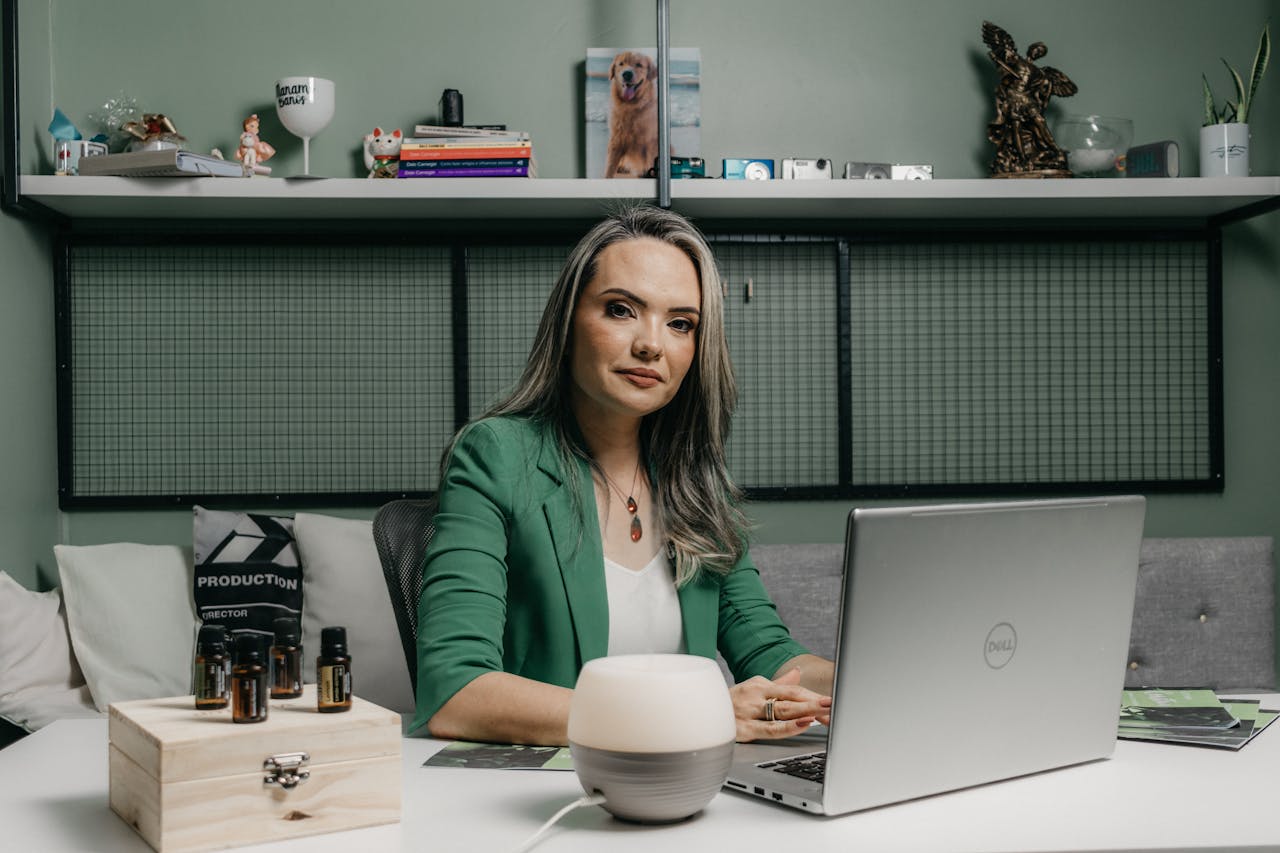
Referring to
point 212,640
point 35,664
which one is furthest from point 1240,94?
point 35,664

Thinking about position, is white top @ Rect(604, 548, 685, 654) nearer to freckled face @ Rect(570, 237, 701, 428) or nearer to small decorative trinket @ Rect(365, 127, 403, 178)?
freckled face @ Rect(570, 237, 701, 428)

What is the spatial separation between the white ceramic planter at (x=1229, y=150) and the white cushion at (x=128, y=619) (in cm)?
246

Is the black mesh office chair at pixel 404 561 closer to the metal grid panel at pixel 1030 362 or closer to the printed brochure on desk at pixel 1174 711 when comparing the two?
the printed brochure on desk at pixel 1174 711

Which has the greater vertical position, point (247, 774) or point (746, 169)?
point (746, 169)

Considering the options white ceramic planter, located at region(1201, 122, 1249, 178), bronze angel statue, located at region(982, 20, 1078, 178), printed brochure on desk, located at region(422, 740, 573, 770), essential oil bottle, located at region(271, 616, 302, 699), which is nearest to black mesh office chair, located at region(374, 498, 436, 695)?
printed brochure on desk, located at region(422, 740, 573, 770)

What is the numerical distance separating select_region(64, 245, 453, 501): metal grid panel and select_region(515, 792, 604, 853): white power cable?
1911 millimetres

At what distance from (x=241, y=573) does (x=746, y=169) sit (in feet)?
4.62

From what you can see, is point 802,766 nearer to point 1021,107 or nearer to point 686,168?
point 686,168

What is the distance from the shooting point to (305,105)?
A: 2.50 metres

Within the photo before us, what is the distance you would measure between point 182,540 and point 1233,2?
2871 mm

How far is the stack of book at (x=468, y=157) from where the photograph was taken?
2447mm

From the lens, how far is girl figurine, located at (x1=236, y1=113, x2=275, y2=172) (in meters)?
2.50

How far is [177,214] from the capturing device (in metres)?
2.61

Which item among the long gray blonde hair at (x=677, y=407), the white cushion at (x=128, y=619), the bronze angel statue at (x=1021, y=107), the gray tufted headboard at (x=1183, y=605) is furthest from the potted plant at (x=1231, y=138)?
the white cushion at (x=128, y=619)
